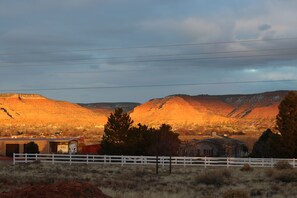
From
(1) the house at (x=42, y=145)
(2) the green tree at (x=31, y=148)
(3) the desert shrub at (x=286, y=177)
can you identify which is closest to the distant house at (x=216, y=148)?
(1) the house at (x=42, y=145)

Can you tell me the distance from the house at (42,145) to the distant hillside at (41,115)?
8584 cm

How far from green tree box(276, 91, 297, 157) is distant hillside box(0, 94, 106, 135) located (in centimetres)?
11239

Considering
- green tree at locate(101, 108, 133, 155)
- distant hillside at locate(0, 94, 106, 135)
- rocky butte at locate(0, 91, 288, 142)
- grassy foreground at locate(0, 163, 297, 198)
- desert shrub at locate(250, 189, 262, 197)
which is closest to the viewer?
grassy foreground at locate(0, 163, 297, 198)

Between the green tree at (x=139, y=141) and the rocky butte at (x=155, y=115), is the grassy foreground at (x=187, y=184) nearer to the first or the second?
the green tree at (x=139, y=141)

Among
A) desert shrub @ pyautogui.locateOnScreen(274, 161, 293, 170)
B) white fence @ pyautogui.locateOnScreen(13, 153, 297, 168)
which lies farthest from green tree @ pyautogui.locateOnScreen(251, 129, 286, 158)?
desert shrub @ pyautogui.locateOnScreen(274, 161, 293, 170)

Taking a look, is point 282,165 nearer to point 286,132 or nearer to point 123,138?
point 286,132

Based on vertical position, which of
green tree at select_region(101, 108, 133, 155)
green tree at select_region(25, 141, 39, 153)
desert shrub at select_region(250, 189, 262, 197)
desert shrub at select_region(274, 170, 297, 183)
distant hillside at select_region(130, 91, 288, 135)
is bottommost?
desert shrub at select_region(274, 170, 297, 183)

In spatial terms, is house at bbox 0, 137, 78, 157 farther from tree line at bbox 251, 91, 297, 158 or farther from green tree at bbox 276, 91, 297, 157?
green tree at bbox 276, 91, 297, 157

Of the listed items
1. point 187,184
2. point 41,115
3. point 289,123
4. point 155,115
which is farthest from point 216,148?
point 41,115

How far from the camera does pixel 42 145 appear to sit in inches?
2638

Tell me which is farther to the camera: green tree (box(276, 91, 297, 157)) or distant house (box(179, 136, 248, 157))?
distant house (box(179, 136, 248, 157))

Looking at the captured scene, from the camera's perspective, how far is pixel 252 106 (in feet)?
653

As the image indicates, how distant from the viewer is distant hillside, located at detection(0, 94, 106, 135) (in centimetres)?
16312

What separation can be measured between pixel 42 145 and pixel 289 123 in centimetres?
3330
